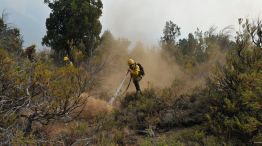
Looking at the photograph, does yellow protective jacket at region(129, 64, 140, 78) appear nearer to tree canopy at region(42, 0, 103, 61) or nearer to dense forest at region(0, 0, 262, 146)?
dense forest at region(0, 0, 262, 146)

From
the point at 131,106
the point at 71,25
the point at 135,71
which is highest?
the point at 71,25

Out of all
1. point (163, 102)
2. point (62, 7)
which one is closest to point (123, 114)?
point (163, 102)

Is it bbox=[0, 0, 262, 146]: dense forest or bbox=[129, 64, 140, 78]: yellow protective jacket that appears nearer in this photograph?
bbox=[0, 0, 262, 146]: dense forest

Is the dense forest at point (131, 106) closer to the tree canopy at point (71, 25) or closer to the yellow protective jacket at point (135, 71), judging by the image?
the yellow protective jacket at point (135, 71)

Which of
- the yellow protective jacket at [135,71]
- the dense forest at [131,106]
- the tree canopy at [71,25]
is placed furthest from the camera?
the tree canopy at [71,25]

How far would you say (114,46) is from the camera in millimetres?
35875

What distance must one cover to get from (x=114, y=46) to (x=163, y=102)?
1974cm

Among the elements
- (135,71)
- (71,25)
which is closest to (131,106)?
(135,71)

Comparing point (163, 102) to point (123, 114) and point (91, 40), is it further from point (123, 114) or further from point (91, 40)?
point (91, 40)

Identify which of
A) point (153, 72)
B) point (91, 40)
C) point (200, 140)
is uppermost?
point (91, 40)

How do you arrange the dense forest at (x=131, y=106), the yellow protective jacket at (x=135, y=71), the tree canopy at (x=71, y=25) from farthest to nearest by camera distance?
the tree canopy at (x=71, y=25), the yellow protective jacket at (x=135, y=71), the dense forest at (x=131, y=106)

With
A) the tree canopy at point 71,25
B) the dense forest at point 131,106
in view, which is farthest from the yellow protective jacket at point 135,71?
the tree canopy at point 71,25

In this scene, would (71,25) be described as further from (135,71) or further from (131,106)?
(131,106)

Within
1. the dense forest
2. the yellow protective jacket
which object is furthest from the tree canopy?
the yellow protective jacket
